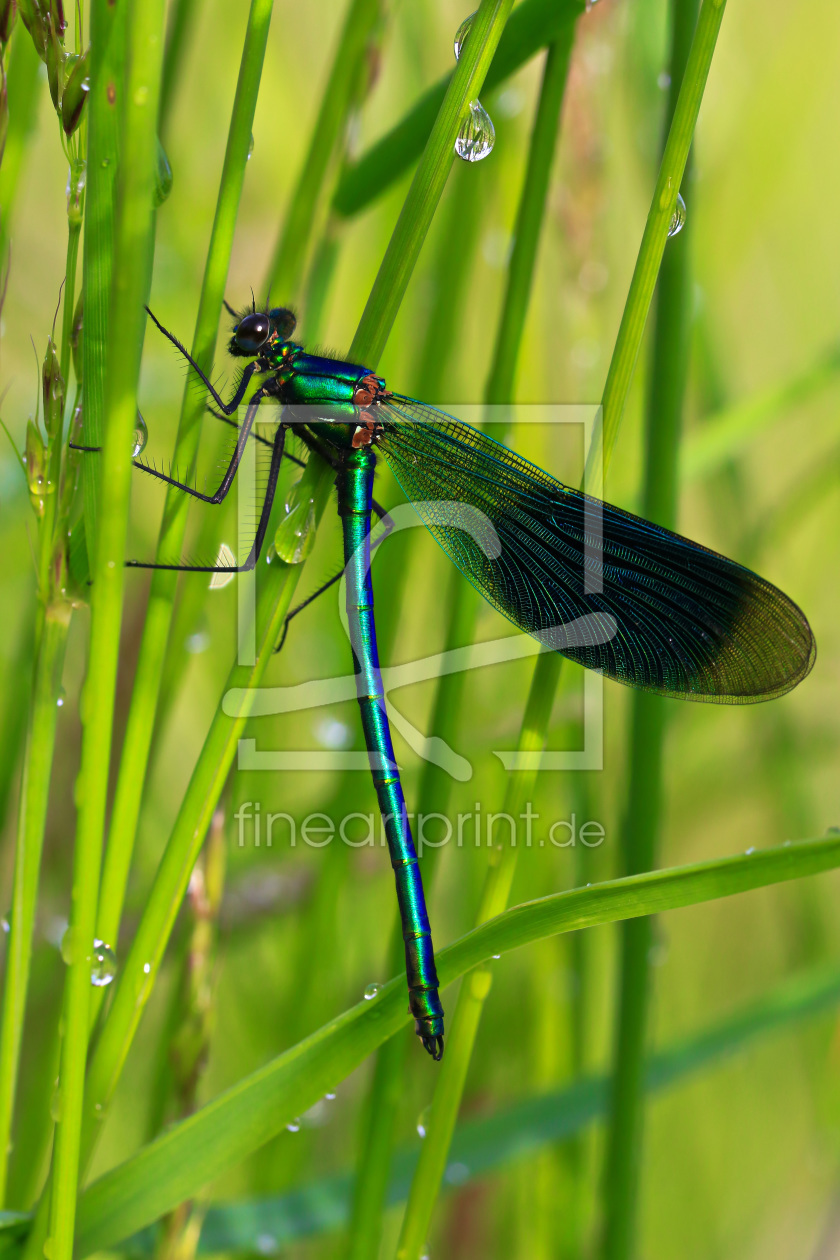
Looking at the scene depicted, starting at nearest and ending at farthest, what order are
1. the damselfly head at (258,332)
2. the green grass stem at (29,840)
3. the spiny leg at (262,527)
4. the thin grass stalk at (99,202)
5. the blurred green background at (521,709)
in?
1. the thin grass stalk at (99,202)
2. the green grass stem at (29,840)
3. the spiny leg at (262,527)
4. the damselfly head at (258,332)
5. the blurred green background at (521,709)

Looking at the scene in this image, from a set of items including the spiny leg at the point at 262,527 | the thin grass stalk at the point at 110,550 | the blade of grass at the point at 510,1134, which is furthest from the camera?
the blade of grass at the point at 510,1134

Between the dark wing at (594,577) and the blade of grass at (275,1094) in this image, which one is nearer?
the blade of grass at (275,1094)

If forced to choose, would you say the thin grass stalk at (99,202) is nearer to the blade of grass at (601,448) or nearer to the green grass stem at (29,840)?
the green grass stem at (29,840)

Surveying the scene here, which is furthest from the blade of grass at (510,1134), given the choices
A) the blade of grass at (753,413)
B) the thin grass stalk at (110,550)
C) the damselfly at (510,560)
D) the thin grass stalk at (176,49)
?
the thin grass stalk at (176,49)

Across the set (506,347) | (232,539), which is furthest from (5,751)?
(506,347)

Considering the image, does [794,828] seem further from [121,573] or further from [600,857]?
[121,573]

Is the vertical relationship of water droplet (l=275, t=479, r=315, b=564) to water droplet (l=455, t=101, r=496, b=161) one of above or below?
below

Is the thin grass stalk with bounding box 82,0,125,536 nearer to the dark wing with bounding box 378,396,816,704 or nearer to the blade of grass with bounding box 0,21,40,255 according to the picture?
the blade of grass with bounding box 0,21,40,255

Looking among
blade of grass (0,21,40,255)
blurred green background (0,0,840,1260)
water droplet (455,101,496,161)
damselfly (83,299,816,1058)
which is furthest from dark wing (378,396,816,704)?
blade of grass (0,21,40,255)
